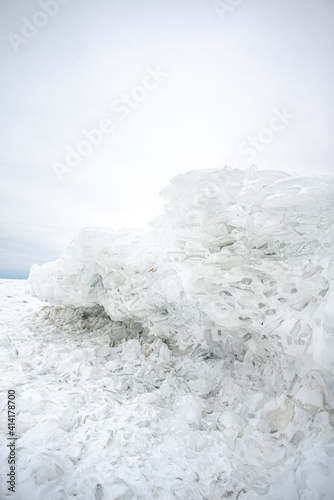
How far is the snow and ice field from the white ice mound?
13 millimetres

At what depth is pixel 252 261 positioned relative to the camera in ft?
8.92

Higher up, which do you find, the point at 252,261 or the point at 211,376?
the point at 252,261

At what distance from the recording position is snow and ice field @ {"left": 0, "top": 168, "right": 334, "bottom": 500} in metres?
1.82

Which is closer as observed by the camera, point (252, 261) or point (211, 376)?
point (252, 261)

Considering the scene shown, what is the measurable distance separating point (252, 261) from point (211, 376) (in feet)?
6.03

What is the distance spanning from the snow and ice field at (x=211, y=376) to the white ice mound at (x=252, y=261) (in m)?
0.01

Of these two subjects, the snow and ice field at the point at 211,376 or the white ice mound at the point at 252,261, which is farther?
the white ice mound at the point at 252,261

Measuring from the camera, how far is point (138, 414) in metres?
2.57

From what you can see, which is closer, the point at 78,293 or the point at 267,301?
the point at 267,301

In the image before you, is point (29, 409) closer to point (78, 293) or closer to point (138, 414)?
point (138, 414)

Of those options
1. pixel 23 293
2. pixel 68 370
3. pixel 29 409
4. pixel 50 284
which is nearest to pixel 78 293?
pixel 50 284

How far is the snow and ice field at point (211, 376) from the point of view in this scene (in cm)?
182

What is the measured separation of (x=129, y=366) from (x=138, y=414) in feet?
3.83

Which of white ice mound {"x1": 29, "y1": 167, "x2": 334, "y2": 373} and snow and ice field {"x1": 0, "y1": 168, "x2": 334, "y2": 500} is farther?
white ice mound {"x1": 29, "y1": 167, "x2": 334, "y2": 373}
